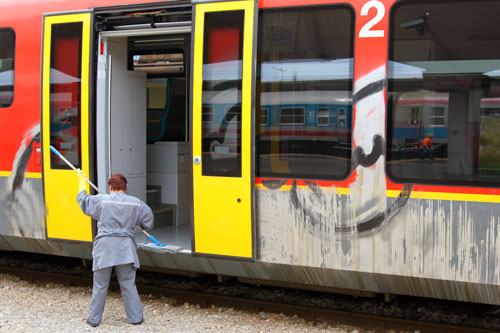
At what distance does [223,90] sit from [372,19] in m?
1.46

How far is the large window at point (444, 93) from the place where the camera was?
172 inches

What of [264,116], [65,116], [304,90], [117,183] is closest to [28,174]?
[65,116]

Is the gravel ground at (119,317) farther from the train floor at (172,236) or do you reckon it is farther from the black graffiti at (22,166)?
the black graffiti at (22,166)

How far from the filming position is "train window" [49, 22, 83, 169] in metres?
5.94

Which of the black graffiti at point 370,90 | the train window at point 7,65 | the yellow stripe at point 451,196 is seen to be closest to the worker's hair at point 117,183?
the train window at point 7,65

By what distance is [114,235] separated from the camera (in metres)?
5.16

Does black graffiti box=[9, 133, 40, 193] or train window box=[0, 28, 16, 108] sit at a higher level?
train window box=[0, 28, 16, 108]

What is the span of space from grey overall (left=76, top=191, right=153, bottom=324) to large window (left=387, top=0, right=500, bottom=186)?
7.67ft

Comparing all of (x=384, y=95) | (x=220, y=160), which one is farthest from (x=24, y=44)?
(x=384, y=95)

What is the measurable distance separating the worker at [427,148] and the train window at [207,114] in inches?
74.8

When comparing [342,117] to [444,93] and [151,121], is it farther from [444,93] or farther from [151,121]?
[151,121]

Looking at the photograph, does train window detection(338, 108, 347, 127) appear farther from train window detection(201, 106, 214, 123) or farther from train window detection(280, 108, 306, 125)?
train window detection(201, 106, 214, 123)

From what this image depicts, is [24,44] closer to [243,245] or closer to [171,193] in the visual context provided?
[171,193]

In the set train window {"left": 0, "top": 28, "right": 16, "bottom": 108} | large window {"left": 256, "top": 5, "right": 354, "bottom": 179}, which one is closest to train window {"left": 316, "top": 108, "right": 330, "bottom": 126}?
large window {"left": 256, "top": 5, "right": 354, "bottom": 179}
